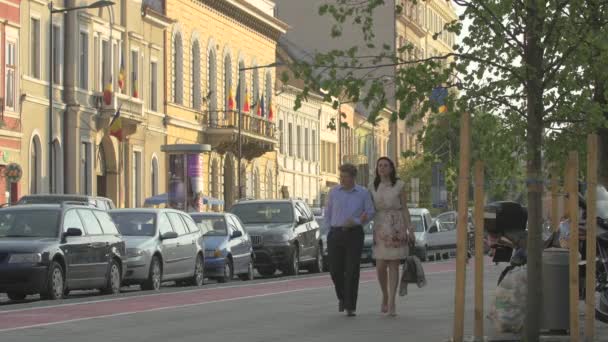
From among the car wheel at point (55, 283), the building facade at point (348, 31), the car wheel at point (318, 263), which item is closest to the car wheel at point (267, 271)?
the car wheel at point (318, 263)

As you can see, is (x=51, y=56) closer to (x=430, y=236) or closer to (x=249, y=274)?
(x=430, y=236)

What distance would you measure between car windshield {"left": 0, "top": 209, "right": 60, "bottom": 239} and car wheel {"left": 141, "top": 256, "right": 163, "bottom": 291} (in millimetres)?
3729

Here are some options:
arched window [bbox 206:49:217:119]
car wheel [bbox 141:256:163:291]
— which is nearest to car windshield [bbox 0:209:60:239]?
car wheel [bbox 141:256:163:291]

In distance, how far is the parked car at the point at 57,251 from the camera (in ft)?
86.0

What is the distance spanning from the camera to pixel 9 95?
53969 millimetres

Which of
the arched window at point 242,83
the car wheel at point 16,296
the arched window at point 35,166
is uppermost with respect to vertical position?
the arched window at point 242,83

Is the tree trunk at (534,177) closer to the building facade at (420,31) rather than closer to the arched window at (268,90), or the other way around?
the arched window at (268,90)

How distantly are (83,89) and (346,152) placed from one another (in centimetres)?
5207

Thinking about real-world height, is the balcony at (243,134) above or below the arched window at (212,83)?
below

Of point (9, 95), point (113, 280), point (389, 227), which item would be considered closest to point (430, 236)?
point (9, 95)

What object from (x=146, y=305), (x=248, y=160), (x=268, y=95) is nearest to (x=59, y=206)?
(x=146, y=305)

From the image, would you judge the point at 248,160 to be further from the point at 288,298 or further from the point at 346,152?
the point at 288,298

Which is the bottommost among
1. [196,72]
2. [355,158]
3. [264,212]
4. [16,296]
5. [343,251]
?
[16,296]

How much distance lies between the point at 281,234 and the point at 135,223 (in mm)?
8094
